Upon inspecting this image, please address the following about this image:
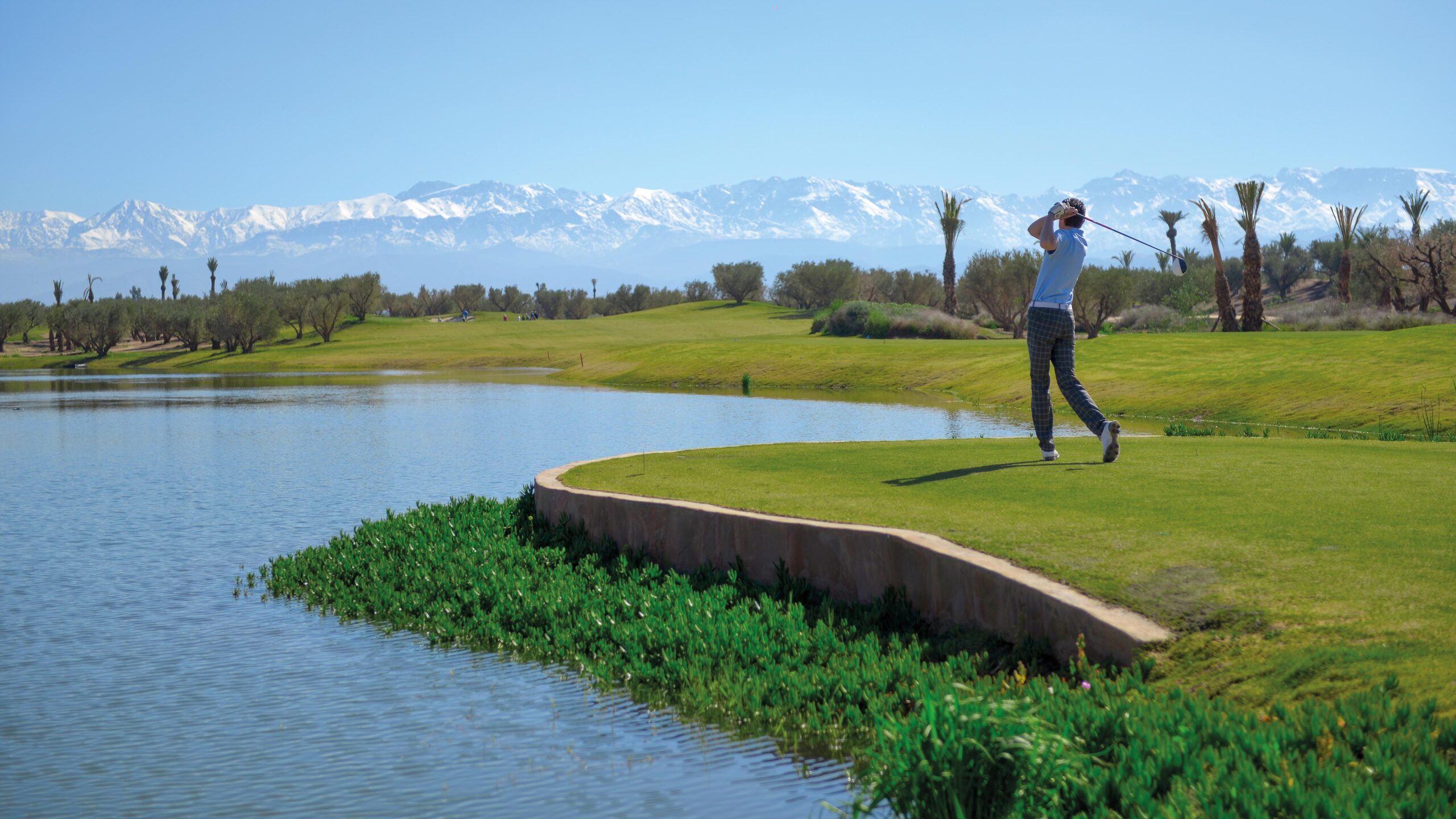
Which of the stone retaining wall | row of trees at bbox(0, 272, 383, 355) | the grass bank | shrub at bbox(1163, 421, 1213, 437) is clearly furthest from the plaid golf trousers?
row of trees at bbox(0, 272, 383, 355)

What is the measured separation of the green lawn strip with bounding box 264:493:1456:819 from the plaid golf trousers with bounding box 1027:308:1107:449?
4613 millimetres

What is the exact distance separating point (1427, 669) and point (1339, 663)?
0.40 metres

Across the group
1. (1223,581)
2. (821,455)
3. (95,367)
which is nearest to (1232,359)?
(821,455)

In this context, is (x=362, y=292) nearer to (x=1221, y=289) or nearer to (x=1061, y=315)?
(x=1221, y=289)

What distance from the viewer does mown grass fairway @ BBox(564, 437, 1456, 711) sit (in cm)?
634

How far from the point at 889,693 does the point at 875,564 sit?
1.75 m

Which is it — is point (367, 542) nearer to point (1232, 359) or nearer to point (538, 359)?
point (1232, 359)

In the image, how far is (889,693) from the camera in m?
7.45

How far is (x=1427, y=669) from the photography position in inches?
228

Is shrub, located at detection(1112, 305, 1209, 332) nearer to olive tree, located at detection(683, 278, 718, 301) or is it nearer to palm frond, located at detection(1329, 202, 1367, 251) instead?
palm frond, located at detection(1329, 202, 1367, 251)

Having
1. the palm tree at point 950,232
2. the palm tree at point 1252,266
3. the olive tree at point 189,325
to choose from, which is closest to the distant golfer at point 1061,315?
the palm tree at point 1252,266

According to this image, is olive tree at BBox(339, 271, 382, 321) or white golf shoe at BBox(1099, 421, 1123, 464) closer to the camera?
white golf shoe at BBox(1099, 421, 1123, 464)

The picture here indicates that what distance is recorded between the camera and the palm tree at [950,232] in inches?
2771

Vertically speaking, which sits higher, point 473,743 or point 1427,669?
point 1427,669
